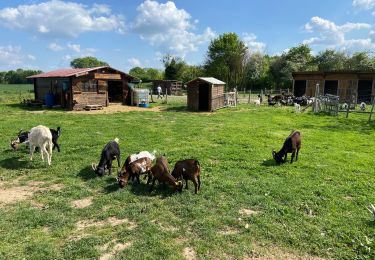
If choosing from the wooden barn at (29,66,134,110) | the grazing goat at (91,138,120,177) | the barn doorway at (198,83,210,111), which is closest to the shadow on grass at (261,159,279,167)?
the grazing goat at (91,138,120,177)

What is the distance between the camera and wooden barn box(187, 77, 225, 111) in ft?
80.4

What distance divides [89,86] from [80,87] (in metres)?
0.82

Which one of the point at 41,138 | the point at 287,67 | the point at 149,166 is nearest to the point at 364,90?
the point at 287,67

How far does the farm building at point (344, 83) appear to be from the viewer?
3375 centimetres

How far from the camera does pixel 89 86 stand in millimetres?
25641

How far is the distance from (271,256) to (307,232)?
1.09m

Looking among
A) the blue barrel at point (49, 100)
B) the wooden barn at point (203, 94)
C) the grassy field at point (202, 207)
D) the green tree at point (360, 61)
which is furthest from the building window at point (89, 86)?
the green tree at point (360, 61)

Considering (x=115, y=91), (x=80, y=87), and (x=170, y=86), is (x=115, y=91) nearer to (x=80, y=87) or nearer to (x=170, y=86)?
(x=80, y=87)

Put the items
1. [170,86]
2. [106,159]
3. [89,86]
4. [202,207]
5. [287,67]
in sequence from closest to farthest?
[202,207] < [106,159] < [89,86] < [170,86] < [287,67]

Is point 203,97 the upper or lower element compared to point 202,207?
upper

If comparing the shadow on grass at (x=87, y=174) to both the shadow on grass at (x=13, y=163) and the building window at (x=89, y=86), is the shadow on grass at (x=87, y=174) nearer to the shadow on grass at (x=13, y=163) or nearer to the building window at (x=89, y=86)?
the shadow on grass at (x=13, y=163)

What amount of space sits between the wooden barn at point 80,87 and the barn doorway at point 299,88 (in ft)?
67.4

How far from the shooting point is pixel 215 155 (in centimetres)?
1073

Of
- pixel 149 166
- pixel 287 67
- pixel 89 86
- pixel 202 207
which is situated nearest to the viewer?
pixel 202 207
